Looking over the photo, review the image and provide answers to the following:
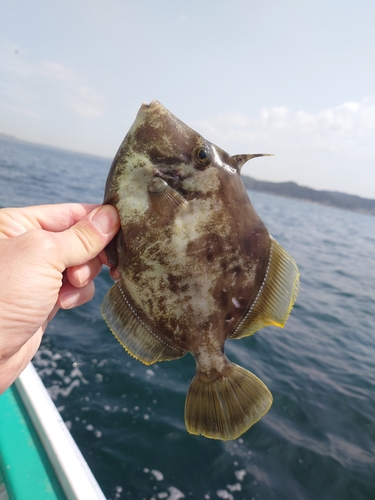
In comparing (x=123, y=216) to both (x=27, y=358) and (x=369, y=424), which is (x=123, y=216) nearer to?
(x=27, y=358)

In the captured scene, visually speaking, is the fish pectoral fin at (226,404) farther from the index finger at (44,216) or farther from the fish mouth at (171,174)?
the index finger at (44,216)

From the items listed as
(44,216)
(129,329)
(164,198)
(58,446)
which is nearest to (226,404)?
(129,329)

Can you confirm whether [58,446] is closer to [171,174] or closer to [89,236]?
[89,236]

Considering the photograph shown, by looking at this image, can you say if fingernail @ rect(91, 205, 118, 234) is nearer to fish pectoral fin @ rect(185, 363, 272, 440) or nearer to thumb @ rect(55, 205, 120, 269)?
thumb @ rect(55, 205, 120, 269)

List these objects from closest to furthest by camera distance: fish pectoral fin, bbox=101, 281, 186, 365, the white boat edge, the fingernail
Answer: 1. the fingernail
2. fish pectoral fin, bbox=101, 281, 186, 365
3. the white boat edge

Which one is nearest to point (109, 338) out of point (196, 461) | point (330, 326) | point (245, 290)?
point (196, 461)

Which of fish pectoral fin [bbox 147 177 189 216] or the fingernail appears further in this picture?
the fingernail

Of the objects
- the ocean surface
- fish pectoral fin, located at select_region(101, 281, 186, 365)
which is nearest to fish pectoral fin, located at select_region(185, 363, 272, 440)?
fish pectoral fin, located at select_region(101, 281, 186, 365)
